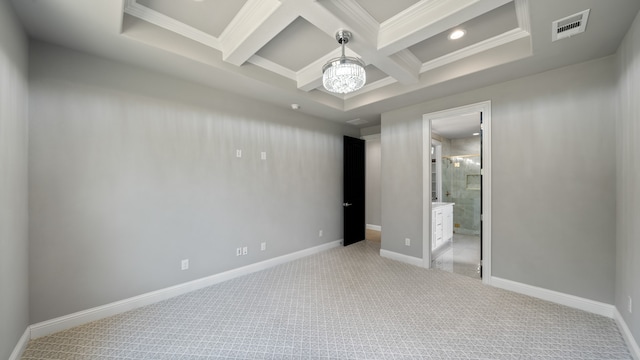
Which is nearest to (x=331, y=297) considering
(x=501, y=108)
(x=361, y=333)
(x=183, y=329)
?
(x=361, y=333)

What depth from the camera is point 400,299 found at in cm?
279

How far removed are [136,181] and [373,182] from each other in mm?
5649

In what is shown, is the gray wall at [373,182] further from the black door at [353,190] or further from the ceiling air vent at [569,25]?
the ceiling air vent at [569,25]

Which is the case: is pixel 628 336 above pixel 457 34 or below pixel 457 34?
below

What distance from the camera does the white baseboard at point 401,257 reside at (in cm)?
389

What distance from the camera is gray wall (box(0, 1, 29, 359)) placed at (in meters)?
1.63

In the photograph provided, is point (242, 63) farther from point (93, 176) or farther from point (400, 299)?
point (400, 299)

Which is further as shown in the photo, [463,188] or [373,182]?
[373,182]

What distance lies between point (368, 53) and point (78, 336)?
3.80m

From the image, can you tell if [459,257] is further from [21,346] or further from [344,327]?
[21,346]

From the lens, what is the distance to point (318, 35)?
96.8 inches

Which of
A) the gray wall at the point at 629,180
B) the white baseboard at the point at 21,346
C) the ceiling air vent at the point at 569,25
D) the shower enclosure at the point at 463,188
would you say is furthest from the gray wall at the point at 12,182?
the shower enclosure at the point at 463,188

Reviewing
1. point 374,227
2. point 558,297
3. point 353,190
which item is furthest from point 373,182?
point 558,297

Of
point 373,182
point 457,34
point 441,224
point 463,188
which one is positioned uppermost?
point 457,34
